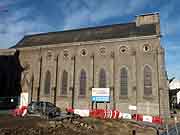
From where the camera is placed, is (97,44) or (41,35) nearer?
(97,44)

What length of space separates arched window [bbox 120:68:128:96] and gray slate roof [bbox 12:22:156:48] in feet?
21.2

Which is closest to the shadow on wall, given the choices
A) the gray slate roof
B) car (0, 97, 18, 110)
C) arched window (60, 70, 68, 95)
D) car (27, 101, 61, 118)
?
car (0, 97, 18, 110)

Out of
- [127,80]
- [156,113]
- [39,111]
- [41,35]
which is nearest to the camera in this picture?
[39,111]

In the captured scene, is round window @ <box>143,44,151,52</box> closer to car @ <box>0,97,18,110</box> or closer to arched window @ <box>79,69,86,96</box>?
arched window @ <box>79,69,86,96</box>

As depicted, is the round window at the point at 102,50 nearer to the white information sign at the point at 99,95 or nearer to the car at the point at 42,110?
the white information sign at the point at 99,95

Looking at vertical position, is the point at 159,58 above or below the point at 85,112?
above

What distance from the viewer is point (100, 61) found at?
36.5 metres

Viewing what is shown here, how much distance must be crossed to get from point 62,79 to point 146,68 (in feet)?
49.1

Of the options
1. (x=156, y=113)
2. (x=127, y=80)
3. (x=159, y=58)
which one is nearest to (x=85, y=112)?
(x=127, y=80)

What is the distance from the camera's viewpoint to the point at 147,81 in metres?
32.8

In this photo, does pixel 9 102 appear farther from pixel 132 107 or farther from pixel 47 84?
pixel 132 107

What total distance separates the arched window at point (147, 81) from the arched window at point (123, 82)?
2.98 metres

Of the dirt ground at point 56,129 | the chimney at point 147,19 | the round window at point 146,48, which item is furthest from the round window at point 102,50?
the dirt ground at point 56,129

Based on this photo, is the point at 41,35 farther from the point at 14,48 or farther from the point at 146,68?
the point at 146,68
